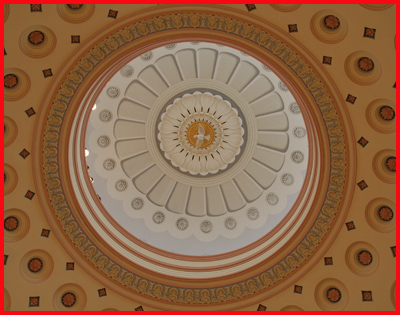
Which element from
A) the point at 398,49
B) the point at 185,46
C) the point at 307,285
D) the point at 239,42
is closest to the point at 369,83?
the point at 398,49

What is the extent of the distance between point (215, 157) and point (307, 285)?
9196 mm

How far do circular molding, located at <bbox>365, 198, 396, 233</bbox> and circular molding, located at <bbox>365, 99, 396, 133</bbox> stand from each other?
Answer: 8.52ft

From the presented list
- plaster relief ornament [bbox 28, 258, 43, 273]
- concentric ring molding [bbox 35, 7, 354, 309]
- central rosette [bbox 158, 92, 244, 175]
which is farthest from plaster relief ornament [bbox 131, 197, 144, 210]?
plaster relief ornament [bbox 28, 258, 43, 273]

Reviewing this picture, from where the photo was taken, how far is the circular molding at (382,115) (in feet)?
35.3

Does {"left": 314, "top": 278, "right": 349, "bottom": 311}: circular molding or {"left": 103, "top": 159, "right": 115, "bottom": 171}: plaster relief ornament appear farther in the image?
{"left": 103, "top": 159, "right": 115, "bottom": 171}: plaster relief ornament

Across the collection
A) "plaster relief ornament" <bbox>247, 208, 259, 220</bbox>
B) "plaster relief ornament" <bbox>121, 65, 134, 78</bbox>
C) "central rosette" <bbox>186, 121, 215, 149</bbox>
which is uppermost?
"plaster relief ornament" <bbox>121, 65, 134, 78</bbox>

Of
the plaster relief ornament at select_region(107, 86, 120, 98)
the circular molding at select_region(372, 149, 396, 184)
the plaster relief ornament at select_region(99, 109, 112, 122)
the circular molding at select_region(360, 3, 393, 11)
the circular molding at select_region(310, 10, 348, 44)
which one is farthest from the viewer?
the plaster relief ornament at select_region(99, 109, 112, 122)

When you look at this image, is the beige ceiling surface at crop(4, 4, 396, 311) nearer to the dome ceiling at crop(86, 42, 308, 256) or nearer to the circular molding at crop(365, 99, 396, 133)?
the circular molding at crop(365, 99, 396, 133)

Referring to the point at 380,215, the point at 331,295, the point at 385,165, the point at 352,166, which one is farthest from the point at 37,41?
the point at 331,295

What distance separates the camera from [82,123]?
13.4 meters

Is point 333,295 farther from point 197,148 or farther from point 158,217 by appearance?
point 197,148

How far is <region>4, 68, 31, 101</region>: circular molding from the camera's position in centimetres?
1067

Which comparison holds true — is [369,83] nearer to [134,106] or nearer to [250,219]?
[250,219]

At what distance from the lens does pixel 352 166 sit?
37.6 ft
